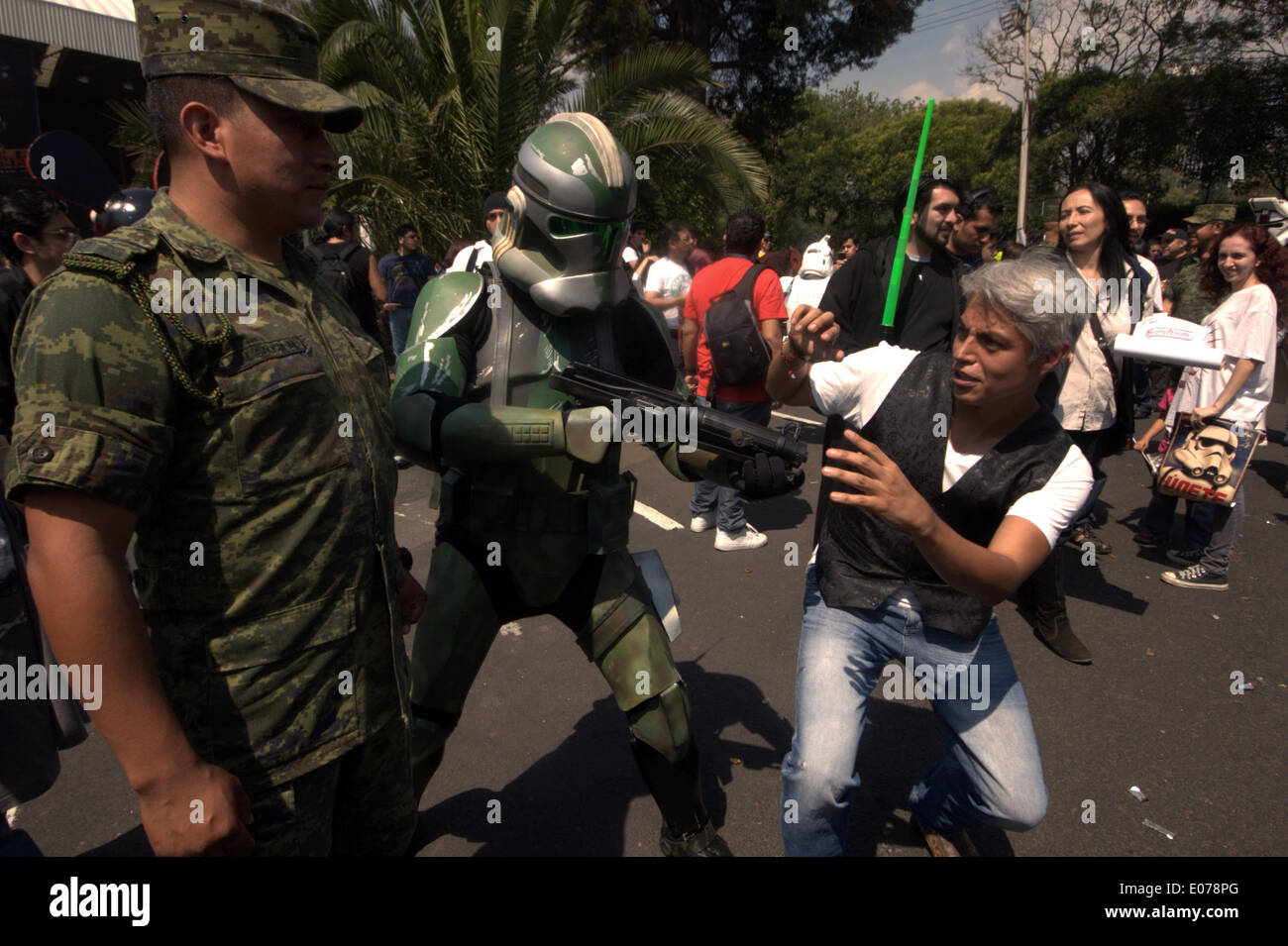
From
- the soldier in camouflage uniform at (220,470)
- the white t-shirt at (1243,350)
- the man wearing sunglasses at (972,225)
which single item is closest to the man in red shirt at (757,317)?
the man wearing sunglasses at (972,225)

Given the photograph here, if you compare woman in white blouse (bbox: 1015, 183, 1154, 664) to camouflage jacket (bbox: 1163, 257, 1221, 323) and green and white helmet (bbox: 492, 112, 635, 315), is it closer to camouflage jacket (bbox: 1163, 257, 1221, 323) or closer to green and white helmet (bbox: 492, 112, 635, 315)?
camouflage jacket (bbox: 1163, 257, 1221, 323)

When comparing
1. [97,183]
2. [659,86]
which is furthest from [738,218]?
[659,86]

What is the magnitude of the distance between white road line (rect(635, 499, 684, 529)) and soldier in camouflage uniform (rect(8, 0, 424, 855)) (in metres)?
3.94

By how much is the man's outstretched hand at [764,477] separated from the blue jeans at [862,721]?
1.33ft

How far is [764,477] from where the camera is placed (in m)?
2.01

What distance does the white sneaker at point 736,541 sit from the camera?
497 centimetres

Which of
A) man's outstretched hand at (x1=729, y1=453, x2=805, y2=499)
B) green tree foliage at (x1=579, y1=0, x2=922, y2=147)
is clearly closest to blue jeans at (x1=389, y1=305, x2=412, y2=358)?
man's outstretched hand at (x1=729, y1=453, x2=805, y2=499)

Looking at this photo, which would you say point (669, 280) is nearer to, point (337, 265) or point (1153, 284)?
point (337, 265)

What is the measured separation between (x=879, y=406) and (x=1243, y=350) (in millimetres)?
3458

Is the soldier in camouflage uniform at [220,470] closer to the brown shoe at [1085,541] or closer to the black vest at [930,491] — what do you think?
the black vest at [930,491]

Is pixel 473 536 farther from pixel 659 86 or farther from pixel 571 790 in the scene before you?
pixel 659 86

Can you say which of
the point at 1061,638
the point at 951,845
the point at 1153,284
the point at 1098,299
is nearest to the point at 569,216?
the point at 951,845

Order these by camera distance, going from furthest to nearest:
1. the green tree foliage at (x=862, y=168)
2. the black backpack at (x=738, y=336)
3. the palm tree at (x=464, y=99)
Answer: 1. the green tree foliage at (x=862, y=168)
2. the palm tree at (x=464, y=99)
3. the black backpack at (x=738, y=336)
